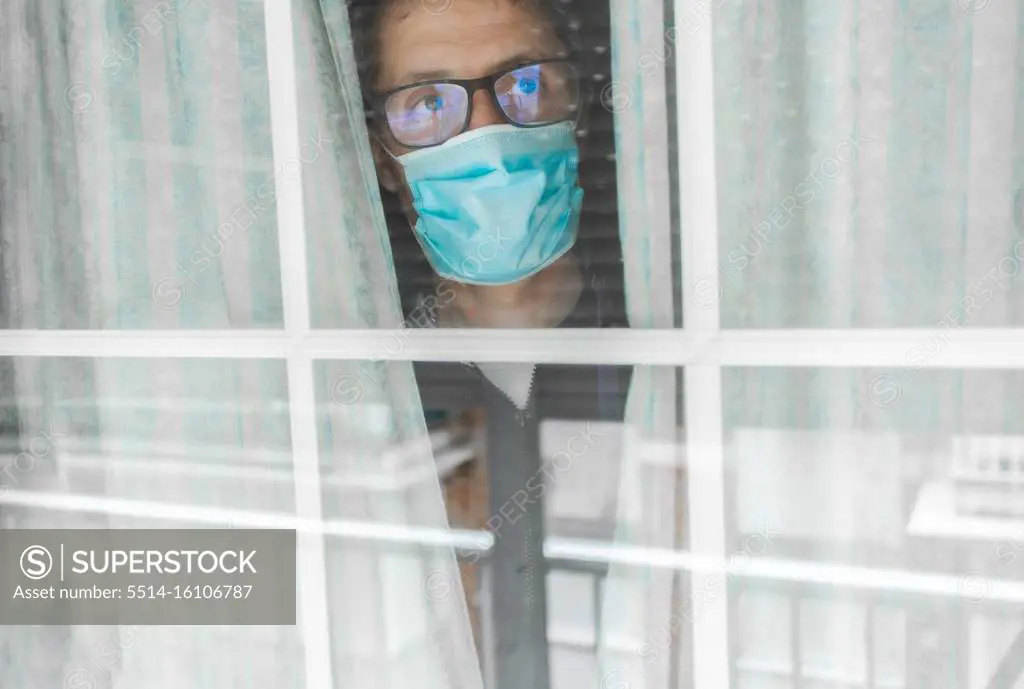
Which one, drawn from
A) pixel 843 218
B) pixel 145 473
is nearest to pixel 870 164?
pixel 843 218

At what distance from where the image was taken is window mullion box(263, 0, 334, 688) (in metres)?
1.33

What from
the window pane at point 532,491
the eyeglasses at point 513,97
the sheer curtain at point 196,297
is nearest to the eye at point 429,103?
the eyeglasses at point 513,97

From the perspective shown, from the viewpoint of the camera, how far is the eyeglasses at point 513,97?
1.17 meters

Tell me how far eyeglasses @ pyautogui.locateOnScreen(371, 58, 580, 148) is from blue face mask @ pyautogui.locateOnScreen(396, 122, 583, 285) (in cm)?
2

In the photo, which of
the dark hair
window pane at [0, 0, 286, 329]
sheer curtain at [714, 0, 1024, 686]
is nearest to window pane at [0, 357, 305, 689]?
window pane at [0, 0, 286, 329]

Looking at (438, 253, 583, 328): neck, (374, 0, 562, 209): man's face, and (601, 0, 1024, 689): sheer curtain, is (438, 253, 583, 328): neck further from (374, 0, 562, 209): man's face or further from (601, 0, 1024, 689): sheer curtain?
(374, 0, 562, 209): man's face

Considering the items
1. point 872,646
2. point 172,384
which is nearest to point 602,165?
point 872,646

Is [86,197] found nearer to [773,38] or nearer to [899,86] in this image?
[773,38]

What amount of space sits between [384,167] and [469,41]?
0.73ft

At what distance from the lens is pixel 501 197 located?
116 centimetres

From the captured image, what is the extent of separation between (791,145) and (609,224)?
0.25 meters

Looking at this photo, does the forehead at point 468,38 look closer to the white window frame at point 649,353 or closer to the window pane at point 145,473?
the white window frame at point 649,353

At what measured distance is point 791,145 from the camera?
1067mm

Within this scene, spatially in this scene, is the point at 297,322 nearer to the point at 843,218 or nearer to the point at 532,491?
the point at 532,491
